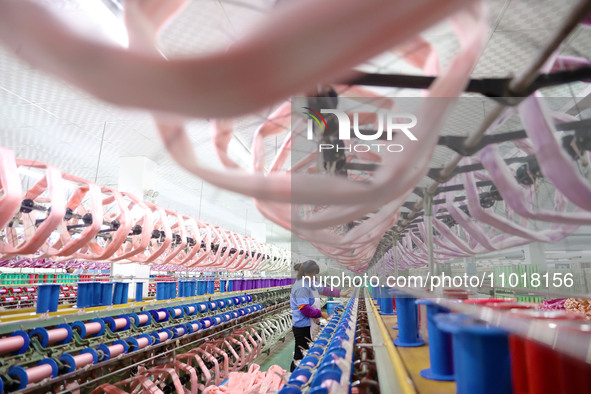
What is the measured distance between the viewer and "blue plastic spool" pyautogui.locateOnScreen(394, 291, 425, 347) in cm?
185

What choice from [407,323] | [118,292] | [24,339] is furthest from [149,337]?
[407,323]

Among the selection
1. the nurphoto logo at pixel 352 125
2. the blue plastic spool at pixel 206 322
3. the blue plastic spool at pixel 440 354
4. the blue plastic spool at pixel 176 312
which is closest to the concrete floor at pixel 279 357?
the blue plastic spool at pixel 206 322

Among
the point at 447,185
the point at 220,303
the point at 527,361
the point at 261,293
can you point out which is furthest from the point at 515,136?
the point at 261,293

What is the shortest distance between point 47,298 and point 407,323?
372cm

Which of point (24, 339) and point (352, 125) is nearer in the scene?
point (352, 125)

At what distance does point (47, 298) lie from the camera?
12.2 ft

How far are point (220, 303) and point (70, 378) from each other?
4240mm

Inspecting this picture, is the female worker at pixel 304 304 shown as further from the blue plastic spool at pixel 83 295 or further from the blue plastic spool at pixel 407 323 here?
the blue plastic spool at pixel 407 323

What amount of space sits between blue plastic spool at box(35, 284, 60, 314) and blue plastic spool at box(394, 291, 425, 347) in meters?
3.60

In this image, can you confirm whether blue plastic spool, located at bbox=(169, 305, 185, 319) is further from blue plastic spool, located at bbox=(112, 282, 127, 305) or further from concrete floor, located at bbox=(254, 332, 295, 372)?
concrete floor, located at bbox=(254, 332, 295, 372)

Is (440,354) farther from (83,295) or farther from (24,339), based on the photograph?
(83,295)

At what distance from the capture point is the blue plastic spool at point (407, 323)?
185cm

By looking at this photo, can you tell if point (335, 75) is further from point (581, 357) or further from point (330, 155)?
point (330, 155)

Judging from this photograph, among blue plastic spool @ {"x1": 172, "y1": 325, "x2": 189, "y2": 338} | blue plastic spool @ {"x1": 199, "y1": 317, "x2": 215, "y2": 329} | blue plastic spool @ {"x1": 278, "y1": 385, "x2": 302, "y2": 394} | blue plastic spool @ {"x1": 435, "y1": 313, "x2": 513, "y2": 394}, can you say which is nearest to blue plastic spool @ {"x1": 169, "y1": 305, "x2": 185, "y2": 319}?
blue plastic spool @ {"x1": 172, "y1": 325, "x2": 189, "y2": 338}
